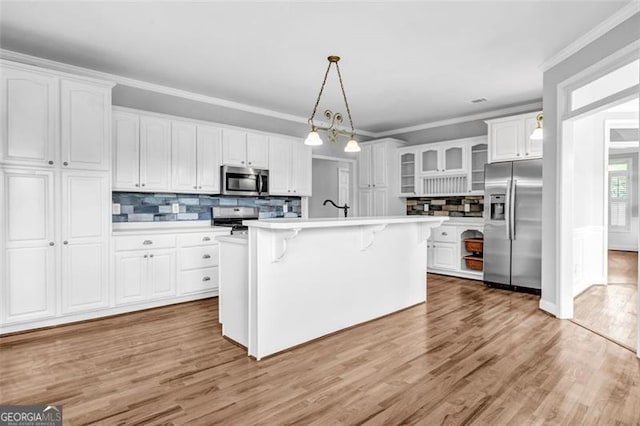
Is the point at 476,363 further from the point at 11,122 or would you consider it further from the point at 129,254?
the point at 11,122

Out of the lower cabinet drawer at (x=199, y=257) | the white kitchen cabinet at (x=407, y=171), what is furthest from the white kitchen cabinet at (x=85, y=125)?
the white kitchen cabinet at (x=407, y=171)

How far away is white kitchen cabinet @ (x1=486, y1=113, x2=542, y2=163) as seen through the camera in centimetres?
499

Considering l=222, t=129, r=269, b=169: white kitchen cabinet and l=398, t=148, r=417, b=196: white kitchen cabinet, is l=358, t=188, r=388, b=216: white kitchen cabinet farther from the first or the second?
l=222, t=129, r=269, b=169: white kitchen cabinet

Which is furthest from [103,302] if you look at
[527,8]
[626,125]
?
[626,125]

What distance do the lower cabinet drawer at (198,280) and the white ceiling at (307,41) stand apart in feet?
7.74

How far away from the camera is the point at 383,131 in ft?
24.6

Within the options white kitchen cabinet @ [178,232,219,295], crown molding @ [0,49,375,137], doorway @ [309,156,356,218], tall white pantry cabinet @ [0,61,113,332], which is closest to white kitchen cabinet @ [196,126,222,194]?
crown molding @ [0,49,375,137]

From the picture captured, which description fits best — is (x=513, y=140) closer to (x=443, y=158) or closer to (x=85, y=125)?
(x=443, y=158)

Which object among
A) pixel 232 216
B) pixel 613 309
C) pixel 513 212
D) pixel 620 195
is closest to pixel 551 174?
pixel 513 212

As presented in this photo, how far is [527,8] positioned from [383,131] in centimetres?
462

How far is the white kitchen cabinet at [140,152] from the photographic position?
418 centimetres

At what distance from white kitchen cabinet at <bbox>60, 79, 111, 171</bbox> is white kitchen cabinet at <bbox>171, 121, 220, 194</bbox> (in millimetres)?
855

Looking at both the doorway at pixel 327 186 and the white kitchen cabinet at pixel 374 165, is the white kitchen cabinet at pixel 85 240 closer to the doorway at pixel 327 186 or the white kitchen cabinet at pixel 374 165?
the white kitchen cabinet at pixel 374 165

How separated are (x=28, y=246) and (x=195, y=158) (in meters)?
2.03
